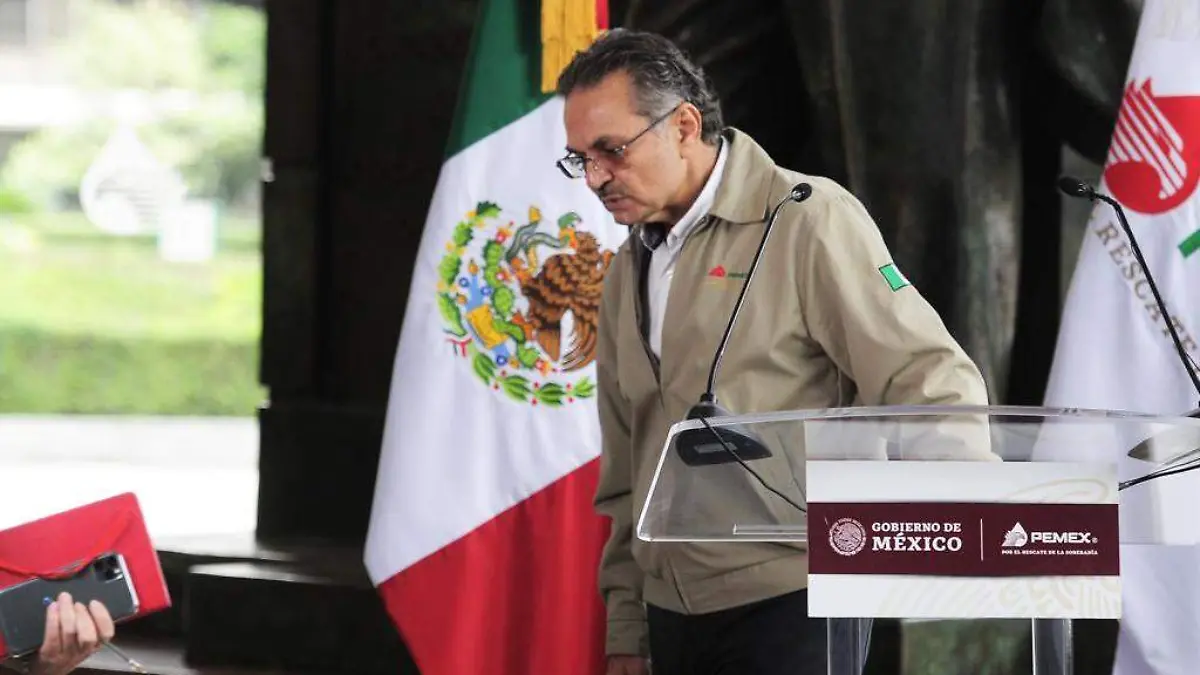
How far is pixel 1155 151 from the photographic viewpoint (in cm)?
275

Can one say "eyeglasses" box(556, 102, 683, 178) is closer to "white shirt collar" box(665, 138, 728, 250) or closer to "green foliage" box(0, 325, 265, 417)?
"white shirt collar" box(665, 138, 728, 250)

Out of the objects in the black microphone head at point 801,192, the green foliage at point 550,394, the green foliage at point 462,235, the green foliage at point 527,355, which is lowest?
the green foliage at point 550,394

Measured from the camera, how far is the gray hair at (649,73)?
2.01m

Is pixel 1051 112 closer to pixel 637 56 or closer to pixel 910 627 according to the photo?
pixel 910 627

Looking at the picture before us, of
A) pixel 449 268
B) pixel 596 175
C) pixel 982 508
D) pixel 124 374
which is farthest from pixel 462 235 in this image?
pixel 124 374

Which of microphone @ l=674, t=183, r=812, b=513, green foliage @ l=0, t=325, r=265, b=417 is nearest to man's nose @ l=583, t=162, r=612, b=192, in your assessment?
microphone @ l=674, t=183, r=812, b=513

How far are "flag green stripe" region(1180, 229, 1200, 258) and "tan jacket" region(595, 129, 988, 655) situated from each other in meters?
0.97

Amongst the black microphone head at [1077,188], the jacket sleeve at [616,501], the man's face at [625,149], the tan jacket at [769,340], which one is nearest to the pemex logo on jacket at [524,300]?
the jacket sleeve at [616,501]

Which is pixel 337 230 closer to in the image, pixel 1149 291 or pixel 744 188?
pixel 1149 291

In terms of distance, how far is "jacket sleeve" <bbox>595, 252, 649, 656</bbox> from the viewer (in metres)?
2.22

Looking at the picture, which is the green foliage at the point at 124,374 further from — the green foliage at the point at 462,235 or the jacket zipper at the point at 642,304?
the jacket zipper at the point at 642,304

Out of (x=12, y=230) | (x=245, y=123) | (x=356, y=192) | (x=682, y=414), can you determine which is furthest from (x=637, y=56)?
(x=12, y=230)

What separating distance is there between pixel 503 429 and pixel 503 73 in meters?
0.62

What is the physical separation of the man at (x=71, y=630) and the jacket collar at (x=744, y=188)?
0.86 metres
